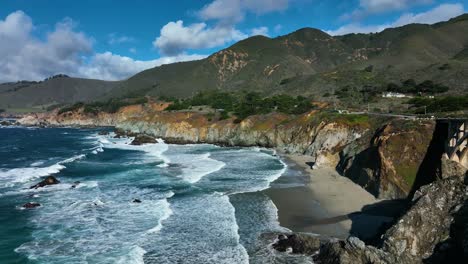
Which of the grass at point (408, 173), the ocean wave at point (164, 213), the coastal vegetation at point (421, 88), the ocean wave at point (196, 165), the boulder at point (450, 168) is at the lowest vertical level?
the ocean wave at point (164, 213)

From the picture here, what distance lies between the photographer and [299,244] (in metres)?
23.6

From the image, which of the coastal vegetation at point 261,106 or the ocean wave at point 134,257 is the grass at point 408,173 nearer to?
the ocean wave at point 134,257

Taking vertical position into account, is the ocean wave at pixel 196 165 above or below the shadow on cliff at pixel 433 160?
below

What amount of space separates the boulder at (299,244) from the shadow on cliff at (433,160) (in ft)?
40.5

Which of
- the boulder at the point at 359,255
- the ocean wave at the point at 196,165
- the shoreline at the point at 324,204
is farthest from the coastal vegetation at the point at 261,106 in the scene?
the boulder at the point at 359,255

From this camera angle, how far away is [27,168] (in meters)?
55.3

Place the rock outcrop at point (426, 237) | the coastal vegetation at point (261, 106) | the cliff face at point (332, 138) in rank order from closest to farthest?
the rock outcrop at point (426, 237) < the cliff face at point (332, 138) < the coastal vegetation at point (261, 106)

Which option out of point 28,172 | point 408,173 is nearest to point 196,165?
point 28,172

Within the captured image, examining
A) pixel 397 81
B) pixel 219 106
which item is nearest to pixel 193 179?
pixel 219 106

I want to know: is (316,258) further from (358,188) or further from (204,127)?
(204,127)

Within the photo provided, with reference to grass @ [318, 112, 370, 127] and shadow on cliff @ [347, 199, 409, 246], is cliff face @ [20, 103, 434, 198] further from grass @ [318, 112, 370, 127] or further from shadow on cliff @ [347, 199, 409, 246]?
shadow on cliff @ [347, 199, 409, 246]

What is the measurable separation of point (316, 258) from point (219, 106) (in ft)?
331

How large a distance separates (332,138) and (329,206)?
2598 centimetres

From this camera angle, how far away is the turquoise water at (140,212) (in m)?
23.8
